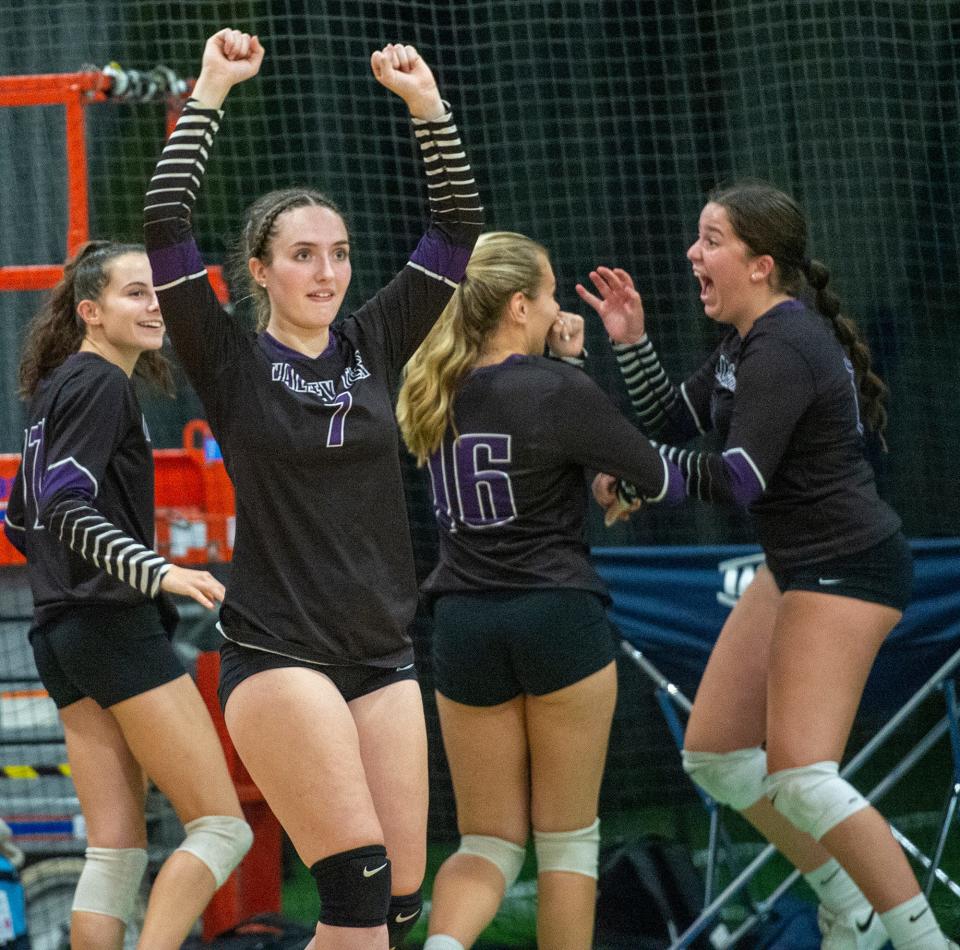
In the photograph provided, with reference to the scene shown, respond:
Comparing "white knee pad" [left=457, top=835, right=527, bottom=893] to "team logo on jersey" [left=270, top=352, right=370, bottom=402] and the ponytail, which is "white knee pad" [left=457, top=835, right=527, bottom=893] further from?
the ponytail

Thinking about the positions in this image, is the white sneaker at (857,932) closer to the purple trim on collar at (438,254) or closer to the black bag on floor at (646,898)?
the black bag on floor at (646,898)

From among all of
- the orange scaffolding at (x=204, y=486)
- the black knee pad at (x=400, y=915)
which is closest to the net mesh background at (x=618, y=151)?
the orange scaffolding at (x=204, y=486)

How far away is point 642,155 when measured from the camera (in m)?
5.35

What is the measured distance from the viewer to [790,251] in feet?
11.5

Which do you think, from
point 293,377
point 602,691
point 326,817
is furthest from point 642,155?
point 326,817

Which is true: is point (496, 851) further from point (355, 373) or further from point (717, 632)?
point (355, 373)

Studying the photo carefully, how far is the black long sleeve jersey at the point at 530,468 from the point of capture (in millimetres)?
3176

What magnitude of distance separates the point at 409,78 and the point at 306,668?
41.4 inches

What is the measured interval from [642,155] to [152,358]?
2300 mm

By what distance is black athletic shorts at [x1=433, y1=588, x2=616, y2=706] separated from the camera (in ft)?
10.4

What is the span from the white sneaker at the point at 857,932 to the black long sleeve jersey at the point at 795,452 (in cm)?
81

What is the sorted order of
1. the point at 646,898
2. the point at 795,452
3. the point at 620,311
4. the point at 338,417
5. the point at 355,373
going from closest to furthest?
the point at 338,417 < the point at 355,373 < the point at 795,452 < the point at 620,311 < the point at 646,898

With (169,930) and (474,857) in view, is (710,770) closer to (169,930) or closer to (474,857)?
(474,857)

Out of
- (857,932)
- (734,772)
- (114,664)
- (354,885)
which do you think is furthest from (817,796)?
(114,664)
